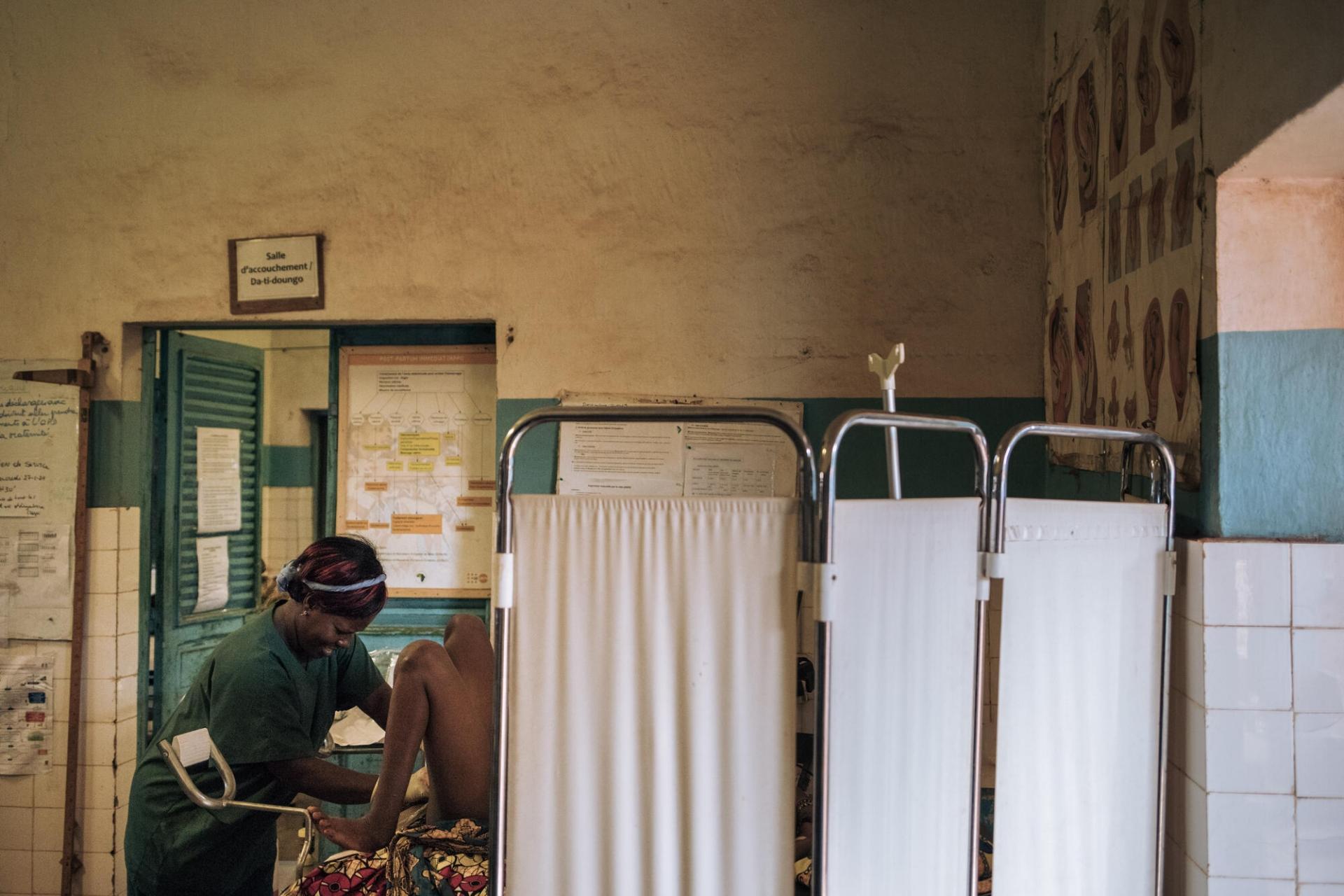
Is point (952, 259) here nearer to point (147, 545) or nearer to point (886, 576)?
point (886, 576)

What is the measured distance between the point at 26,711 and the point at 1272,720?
341 cm

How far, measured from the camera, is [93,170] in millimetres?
2916

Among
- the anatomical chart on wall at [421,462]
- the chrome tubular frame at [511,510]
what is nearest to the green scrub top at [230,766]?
the anatomical chart on wall at [421,462]

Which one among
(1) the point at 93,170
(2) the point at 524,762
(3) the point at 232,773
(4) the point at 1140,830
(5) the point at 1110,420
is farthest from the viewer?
(1) the point at 93,170

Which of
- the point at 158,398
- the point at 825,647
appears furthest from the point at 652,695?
the point at 158,398

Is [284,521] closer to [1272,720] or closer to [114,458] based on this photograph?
[114,458]

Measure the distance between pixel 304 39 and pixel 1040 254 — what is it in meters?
2.40

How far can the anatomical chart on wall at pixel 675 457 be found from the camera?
274 cm

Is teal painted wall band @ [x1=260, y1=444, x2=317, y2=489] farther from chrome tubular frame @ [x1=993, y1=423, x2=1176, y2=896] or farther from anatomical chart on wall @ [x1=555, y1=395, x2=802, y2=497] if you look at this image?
chrome tubular frame @ [x1=993, y1=423, x2=1176, y2=896]

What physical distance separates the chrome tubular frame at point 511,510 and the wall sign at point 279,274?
1814 mm

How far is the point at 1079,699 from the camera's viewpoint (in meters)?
1.58

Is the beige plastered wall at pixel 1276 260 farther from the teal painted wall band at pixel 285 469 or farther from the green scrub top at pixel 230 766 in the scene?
the teal painted wall band at pixel 285 469

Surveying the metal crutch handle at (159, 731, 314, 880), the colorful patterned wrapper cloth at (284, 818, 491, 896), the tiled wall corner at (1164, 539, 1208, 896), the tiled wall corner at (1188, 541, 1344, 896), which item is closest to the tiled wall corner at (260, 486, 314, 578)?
the metal crutch handle at (159, 731, 314, 880)

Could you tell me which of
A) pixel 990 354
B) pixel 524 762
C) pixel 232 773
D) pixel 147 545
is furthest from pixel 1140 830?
pixel 147 545
